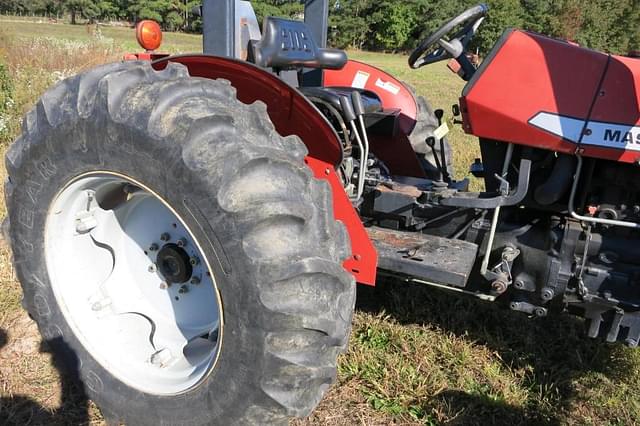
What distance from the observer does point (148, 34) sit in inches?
92.2

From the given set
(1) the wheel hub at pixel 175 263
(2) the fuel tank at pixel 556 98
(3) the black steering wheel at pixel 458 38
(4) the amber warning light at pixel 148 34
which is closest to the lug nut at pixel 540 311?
(2) the fuel tank at pixel 556 98

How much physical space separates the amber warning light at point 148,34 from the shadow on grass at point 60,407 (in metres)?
1.25

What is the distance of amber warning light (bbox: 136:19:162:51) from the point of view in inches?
91.7

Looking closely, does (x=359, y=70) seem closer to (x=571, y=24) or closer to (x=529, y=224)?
(x=529, y=224)

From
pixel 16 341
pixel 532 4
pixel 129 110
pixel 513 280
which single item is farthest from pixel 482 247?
pixel 532 4

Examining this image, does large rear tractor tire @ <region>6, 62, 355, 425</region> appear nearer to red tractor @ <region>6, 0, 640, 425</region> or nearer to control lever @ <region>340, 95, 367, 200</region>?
red tractor @ <region>6, 0, 640, 425</region>

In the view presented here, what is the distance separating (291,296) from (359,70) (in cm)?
209

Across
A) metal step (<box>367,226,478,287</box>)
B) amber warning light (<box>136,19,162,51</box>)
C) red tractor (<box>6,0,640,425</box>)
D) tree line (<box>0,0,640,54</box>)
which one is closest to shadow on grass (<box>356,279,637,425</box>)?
red tractor (<box>6,0,640,425</box>)

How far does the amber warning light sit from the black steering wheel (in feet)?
3.87

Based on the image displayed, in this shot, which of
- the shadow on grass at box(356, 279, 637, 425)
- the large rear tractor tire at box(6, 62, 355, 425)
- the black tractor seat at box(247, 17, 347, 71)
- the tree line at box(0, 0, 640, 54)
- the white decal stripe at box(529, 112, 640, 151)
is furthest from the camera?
the tree line at box(0, 0, 640, 54)

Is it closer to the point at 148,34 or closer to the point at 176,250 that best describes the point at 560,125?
the point at 176,250

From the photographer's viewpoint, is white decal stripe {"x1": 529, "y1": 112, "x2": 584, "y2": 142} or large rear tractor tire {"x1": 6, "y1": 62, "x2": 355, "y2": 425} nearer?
large rear tractor tire {"x1": 6, "y1": 62, "x2": 355, "y2": 425}

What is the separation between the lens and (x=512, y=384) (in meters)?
2.39

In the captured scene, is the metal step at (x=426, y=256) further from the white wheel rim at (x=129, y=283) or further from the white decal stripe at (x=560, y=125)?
the white wheel rim at (x=129, y=283)
